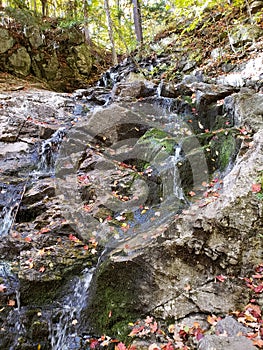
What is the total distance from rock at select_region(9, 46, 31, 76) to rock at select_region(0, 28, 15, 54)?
419 millimetres

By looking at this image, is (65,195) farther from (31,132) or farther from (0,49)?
(0,49)

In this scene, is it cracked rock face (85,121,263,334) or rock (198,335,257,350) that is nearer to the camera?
rock (198,335,257,350)

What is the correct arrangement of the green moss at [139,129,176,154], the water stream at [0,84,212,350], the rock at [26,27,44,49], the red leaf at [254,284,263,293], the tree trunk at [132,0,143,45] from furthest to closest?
the tree trunk at [132,0,143,45] → the rock at [26,27,44,49] → the green moss at [139,129,176,154] → the water stream at [0,84,212,350] → the red leaf at [254,284,263,293]

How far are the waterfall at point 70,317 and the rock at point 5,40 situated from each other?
Result: 13.9 m

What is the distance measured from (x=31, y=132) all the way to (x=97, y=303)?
6899mm

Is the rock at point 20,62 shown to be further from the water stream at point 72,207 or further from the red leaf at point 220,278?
the red leaf at point 220,278

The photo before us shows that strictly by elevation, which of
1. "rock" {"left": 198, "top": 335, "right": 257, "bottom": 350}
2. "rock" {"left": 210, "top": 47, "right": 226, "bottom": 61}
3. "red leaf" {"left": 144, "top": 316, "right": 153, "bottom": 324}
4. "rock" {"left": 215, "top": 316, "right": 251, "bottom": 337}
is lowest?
"red leaf" {"left": 144, "top": 316, "right": 153, "bottom": 324}

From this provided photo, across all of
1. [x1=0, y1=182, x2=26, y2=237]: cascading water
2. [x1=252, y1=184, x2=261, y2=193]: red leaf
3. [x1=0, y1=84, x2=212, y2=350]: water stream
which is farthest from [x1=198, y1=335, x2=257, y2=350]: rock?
[x1=0, y1=182, x2=26, y2=237]: cascading water

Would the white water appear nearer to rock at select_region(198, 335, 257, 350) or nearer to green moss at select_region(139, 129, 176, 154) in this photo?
green moss at select_region(139, 129, 176, 154)

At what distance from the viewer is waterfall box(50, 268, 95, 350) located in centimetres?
379

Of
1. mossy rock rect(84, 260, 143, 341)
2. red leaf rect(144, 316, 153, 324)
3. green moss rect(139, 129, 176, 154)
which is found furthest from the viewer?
green moss rect(139, 129, 176, 154)

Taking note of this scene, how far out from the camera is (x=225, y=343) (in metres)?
2.71

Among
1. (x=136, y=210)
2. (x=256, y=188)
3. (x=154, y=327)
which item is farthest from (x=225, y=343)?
(x=136, y=210)

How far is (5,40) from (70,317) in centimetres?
1475
